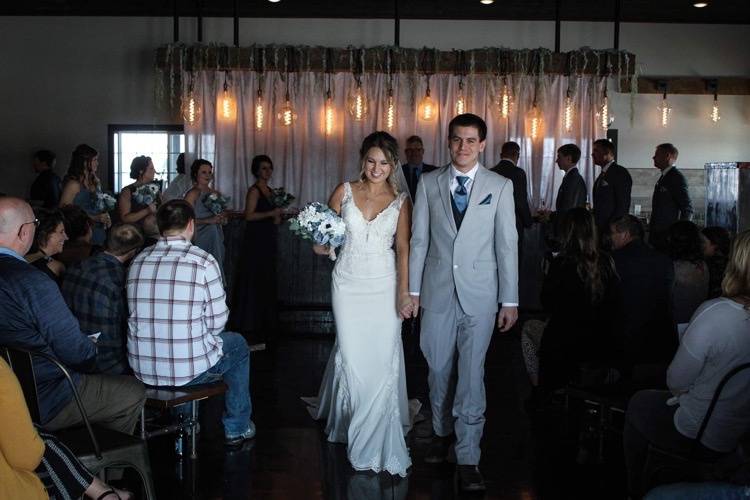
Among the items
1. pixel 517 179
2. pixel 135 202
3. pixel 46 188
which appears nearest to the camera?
pixel 135 202

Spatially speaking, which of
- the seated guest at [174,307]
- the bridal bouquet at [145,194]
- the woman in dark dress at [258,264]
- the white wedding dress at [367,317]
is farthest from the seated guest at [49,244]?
the woman in dark dress at [258,264]

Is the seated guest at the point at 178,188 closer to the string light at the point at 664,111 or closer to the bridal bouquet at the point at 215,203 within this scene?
the bridal bouquet at the point at 215,203

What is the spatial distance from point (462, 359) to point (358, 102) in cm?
630

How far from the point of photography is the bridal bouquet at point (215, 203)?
323 inches

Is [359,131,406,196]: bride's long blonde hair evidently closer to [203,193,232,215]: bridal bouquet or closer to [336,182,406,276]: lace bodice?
[336,182,406,276]: lace bodice

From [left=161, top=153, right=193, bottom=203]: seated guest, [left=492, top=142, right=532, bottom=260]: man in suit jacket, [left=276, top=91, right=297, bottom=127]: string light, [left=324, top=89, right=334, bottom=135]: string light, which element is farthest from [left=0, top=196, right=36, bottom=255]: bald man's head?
[left=324, top=89, right=334, bottom=135]: string light

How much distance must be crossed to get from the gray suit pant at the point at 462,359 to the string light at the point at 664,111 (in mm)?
7765

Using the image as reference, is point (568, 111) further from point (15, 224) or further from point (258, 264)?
point (15, 224)

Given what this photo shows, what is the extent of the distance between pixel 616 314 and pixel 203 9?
24.2ft

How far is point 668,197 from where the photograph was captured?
30.0ft

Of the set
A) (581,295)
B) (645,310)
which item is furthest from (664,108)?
(645,310)

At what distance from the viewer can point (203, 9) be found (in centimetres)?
1059

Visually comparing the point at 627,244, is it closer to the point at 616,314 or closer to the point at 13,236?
the point at 616,314

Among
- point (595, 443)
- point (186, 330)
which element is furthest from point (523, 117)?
→ point (186, 330)
